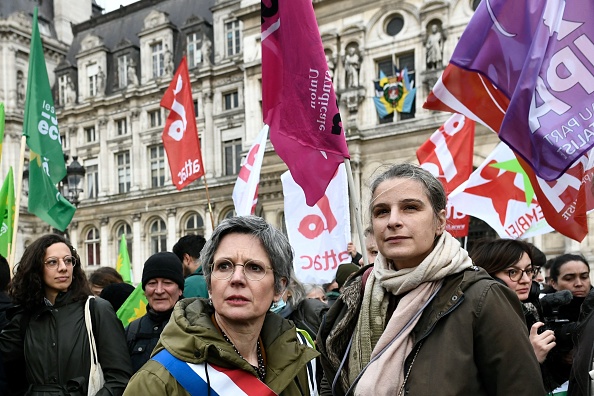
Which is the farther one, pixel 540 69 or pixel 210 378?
pixel 540 69

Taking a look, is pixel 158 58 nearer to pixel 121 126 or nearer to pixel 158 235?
pixel 121 126

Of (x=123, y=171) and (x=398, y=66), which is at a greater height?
(x=398, y=66)

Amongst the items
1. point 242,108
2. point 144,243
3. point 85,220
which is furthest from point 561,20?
point 85,220

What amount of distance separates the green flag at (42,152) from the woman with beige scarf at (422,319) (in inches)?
241

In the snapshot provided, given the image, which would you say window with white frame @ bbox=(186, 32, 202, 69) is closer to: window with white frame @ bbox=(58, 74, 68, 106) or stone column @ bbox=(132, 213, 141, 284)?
stone column @ bbox=(132, 213, 141, 284)

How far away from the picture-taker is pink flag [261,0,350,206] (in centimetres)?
466

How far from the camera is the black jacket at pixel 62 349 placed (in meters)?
3.32

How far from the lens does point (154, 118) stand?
27641 millimetres

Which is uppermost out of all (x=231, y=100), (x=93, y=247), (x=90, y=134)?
(x=231, y=100)

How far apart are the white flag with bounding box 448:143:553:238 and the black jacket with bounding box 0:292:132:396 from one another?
4.25 meters

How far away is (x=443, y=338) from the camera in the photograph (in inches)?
83.8

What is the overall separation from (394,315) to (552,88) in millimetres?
2091

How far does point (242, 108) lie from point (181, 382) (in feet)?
76.7

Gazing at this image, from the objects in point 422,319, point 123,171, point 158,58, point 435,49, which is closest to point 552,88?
point 422,319
